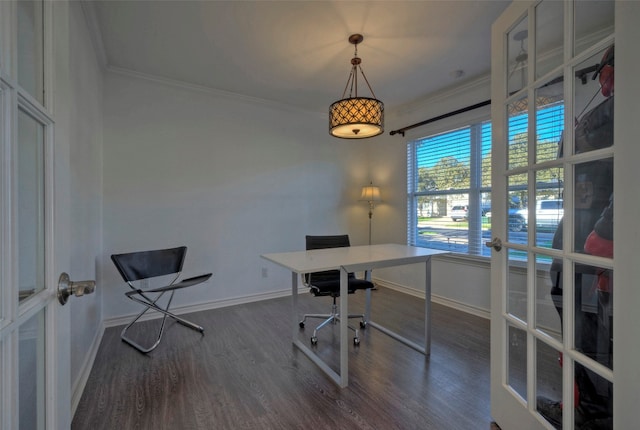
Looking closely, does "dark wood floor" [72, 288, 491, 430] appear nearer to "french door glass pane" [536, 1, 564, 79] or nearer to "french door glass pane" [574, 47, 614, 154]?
"french door glass pane" [574, 47, 614, 154]

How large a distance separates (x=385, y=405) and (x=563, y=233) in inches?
51.8

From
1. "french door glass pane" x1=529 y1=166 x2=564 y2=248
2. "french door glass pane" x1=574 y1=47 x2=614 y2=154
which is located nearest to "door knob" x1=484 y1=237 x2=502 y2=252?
"french door glass pane" x1=529 y1=166 x2=564 y2=248

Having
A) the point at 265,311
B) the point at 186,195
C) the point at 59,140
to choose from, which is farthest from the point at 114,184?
the point at 59,140

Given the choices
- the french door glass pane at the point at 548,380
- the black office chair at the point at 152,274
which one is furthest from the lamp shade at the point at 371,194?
the french door glass pane at the point at 548,380

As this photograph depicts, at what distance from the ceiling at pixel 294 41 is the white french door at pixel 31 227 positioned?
5.21 feet

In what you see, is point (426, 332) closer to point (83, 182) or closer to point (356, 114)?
point (356, 114)

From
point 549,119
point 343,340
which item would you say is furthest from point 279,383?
point 549,119

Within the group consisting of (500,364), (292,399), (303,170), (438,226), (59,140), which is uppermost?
(303,170)

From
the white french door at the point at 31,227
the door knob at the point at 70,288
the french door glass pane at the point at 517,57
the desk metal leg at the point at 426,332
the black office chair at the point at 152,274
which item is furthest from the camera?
the black office chair at the point at 152,274

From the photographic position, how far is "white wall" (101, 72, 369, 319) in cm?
289

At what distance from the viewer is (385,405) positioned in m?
1.70

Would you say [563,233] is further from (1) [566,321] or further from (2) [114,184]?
(2) [114,184]

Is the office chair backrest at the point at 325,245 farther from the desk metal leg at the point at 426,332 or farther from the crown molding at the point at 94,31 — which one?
the crown molding at the point at 94,31

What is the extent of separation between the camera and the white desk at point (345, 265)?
1883 mm
